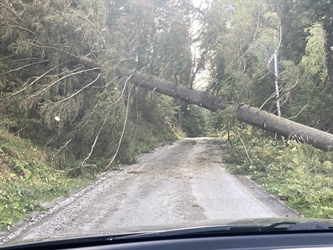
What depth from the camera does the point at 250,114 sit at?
15273mm

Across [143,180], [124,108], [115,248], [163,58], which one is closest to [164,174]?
[143,180]

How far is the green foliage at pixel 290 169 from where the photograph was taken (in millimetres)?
Result: 8281

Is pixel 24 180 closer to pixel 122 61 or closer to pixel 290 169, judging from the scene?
pixel 122 61

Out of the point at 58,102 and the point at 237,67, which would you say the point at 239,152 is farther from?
the point at 58,102

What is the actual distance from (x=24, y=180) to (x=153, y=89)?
27.0ft

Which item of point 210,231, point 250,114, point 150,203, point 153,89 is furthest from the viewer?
point 153,89

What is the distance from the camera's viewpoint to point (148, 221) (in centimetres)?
697

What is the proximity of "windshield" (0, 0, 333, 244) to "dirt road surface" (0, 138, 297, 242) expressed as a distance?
0.28 ft

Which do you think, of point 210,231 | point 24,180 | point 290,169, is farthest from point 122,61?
point 210,231

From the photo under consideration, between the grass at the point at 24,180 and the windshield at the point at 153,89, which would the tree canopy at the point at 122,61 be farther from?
the grass at the point at 24,180

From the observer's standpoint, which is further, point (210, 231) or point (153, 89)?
point (153, 89)

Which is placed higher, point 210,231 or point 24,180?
point 210,231

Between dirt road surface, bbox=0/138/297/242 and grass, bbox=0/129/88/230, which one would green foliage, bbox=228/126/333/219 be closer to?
dirt road surface, bbox=0/138/297/242

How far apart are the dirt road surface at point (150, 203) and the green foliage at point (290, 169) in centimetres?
42
